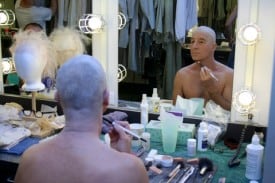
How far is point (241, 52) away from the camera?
1606 millimetres

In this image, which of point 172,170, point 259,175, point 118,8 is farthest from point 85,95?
point 118,8

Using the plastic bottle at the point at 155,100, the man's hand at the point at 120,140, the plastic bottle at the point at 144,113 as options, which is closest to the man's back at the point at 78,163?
the man's hand at the point at 120,140

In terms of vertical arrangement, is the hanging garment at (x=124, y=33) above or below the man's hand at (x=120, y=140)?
above

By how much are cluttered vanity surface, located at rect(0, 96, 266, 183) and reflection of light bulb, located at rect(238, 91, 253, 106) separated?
0.35 feet

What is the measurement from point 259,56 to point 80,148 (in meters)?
1.02

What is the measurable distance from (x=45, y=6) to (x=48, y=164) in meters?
1.34

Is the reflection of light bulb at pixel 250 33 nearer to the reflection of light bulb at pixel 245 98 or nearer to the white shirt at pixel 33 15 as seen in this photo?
the reflection of light bulb at pixel 245 98

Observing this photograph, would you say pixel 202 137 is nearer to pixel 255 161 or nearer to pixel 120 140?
pixel 255 161

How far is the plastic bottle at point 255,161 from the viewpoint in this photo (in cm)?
127

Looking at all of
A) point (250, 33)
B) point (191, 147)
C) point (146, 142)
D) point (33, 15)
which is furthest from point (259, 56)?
point (33, 15)

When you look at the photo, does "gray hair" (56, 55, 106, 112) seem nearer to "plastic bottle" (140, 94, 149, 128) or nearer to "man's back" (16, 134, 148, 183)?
"man's back" (16, 134, 148, 183)

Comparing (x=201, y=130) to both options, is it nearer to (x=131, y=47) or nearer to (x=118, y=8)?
(x=131, y=47)

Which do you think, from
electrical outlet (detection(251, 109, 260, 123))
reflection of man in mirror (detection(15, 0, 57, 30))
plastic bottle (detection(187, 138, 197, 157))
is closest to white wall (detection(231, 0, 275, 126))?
electrical outlet (detection(251, 109, 260, 123))

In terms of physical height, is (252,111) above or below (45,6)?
below
